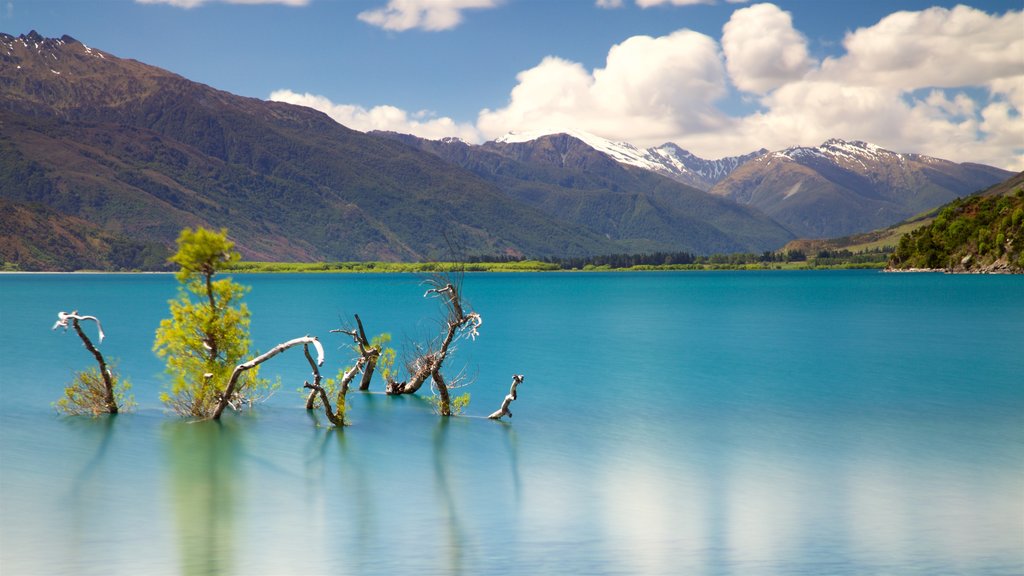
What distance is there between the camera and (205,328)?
3019 centimetres

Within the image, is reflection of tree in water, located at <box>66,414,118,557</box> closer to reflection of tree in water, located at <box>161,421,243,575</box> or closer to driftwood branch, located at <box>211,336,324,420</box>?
Answer: reflection of tree in water, located at <box>161,421,243,575</box>

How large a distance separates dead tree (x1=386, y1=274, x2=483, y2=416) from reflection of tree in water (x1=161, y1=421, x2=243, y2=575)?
760cm

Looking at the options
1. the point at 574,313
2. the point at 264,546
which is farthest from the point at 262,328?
the point at 264,546

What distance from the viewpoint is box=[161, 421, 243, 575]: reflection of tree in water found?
17.8 meters

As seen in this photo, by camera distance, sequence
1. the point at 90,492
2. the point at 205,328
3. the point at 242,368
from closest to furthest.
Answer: the point at 90,492
the point at 242,368
the point at 205,328

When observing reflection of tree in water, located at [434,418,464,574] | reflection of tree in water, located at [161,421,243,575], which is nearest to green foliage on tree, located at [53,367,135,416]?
reflection of tree in water, located at [161,421,243,575]

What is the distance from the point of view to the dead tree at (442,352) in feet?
102

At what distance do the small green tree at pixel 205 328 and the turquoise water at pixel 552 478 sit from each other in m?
1.75

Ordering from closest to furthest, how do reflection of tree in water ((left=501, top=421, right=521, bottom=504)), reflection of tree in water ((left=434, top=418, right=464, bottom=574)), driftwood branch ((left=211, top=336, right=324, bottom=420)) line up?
reflection of tree in water ((left=434, top=418, right=464, bottom=574)) → reflection of tree in water ((left=501, top=421, right=521, bottom=504)) → driftwood branch ((left=211, top=336, right=324, bottom=420))

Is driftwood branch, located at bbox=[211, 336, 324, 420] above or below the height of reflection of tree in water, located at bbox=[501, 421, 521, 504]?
above

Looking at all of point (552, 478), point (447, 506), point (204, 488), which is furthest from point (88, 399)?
point (552, 478)

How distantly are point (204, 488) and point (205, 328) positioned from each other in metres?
8.67

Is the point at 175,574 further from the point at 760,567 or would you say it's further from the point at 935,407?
the point at 935,407

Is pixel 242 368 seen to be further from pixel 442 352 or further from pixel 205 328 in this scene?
pixel 442 352
